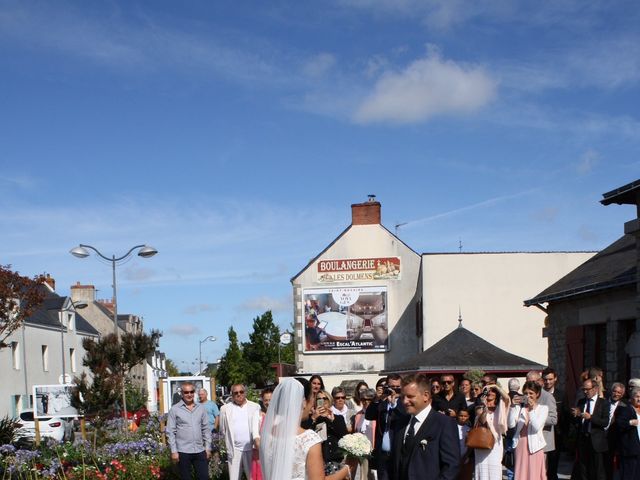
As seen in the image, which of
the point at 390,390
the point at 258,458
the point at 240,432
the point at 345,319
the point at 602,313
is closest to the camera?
the point at 390,390

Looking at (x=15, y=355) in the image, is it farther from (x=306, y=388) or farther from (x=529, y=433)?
(x=306, y=388)

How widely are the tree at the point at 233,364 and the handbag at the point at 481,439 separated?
57.7 metres

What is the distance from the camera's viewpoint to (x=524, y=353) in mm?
36875

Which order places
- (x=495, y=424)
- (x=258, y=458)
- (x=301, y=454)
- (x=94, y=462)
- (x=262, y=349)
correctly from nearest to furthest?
(x=301, y=454) → (x=495, y=424) → (x=258, y=458) → (x=94, y=462) → (x=262, y=349)

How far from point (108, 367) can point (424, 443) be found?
78.0 ft

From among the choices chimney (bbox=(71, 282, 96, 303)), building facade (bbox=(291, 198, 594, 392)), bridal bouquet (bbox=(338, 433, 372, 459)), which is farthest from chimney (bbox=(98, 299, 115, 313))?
bridal bouquet (bbox=(338, 433, 372, 459))

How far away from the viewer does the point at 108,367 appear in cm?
2891

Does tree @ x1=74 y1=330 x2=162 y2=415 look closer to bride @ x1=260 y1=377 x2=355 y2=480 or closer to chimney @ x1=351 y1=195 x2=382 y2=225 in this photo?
chimney @ x1=351 y1=195 x2=382 y2=225

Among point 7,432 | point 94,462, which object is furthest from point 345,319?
point 94,462

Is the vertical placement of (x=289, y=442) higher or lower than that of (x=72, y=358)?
higher

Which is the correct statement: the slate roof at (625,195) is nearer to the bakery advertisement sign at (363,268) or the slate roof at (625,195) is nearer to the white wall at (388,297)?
the white wall at (388,297)

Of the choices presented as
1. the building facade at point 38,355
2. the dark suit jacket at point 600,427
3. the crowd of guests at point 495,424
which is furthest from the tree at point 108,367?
the dark suit jacket at point 600,427

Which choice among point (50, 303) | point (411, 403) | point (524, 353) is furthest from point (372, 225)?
point (411, 403)

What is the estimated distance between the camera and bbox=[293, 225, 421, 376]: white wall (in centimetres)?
4175
